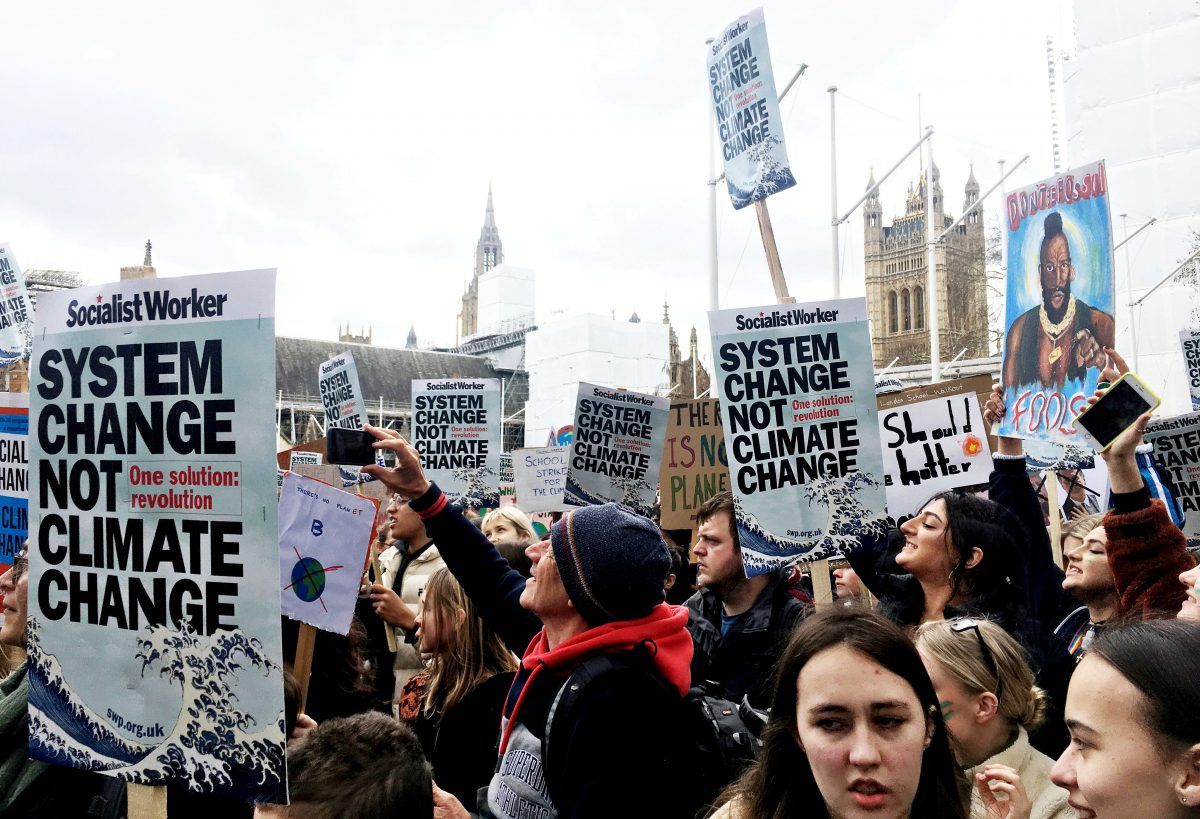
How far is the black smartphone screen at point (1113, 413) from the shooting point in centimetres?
328

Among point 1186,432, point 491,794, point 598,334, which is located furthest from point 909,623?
point 598,334

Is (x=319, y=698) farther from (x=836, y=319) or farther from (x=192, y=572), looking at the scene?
(x=836, y=319)

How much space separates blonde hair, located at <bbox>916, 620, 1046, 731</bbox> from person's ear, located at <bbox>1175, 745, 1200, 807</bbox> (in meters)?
1.02

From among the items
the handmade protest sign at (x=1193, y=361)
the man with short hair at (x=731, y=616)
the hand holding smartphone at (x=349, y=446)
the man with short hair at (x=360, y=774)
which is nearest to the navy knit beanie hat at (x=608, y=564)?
the man with short hair at (x=360, y=774)

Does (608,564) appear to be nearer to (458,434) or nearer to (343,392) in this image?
(458,434)

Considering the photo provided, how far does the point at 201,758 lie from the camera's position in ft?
7.93

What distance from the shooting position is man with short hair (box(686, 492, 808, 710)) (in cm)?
383

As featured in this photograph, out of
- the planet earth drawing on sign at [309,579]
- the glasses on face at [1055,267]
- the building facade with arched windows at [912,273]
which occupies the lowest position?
the planet earth drawing on sign at [309,579]

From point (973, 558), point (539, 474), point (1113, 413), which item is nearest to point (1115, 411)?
point (1113, 413)

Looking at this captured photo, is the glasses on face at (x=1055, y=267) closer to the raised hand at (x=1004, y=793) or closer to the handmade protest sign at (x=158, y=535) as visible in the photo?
the raised hand at (x=1004, y=793)

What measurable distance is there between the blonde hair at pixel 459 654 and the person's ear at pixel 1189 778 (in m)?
2.15

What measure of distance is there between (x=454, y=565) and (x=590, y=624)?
0.91 m

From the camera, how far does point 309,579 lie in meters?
3.76

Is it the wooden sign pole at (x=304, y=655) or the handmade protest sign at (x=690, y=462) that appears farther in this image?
the handmade protest sign at (x=690, y=462)
